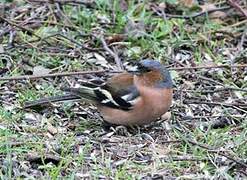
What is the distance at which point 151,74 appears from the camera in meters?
5.05

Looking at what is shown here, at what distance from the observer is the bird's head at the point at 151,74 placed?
5027 millimetres

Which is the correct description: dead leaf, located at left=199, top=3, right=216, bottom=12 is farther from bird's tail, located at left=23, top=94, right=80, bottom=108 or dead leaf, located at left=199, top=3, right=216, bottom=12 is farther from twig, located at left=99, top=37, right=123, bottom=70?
bird's tail, located at left=23, top=94, right=80, bottom=108

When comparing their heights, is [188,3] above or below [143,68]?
below

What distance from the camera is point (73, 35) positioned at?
659cm

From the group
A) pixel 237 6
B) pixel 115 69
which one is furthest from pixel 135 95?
pixel 237 6

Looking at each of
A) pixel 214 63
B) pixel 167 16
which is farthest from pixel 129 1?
pixel 214 63

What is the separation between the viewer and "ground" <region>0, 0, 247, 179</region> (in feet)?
14.9

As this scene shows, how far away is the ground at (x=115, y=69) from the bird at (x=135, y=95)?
12 centimetres

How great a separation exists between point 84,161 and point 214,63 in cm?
197

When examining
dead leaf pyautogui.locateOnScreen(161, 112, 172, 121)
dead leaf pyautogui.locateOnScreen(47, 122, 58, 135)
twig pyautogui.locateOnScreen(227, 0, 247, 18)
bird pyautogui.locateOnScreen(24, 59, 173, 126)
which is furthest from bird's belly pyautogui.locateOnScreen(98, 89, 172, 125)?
twig pyautogui.locateOnScreen(227, 0, 247, 18)

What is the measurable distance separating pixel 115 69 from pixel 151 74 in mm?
1053

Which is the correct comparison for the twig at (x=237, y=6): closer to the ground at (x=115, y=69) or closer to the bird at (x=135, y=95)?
the ground at (x=115, y=69)

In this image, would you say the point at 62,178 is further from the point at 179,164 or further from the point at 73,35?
the point at 73,35

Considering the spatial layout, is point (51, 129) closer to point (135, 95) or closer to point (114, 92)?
point (114, 92)
